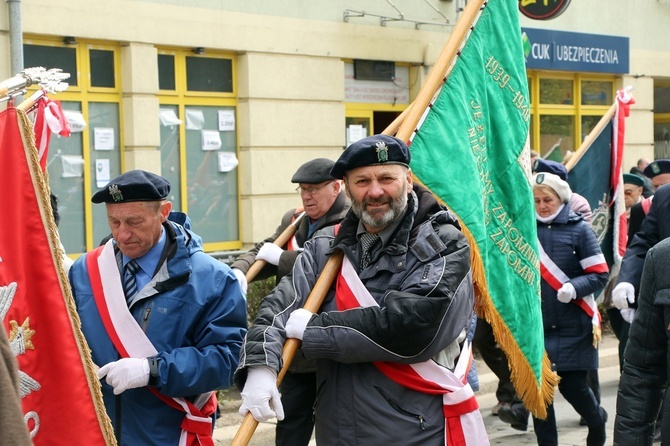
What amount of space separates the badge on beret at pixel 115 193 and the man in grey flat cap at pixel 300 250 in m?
1.50

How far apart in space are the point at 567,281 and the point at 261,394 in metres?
A: 3.77

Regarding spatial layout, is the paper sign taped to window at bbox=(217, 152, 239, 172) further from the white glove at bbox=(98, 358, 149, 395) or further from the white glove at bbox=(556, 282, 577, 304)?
the white glove at bbox=(98, 358, 149, 395)

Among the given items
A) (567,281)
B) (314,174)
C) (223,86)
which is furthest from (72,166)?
(567,281)

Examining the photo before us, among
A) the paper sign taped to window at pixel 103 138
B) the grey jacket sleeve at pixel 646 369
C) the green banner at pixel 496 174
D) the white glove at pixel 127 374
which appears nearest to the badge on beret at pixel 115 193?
the white glove at pixel 127 374

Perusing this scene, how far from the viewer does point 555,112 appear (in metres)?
19.0

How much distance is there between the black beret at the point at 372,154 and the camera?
416cm

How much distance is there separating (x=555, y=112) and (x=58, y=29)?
374 inches

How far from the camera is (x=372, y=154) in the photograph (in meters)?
4.16

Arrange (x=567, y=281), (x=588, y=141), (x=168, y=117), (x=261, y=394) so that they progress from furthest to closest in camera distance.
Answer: (x=168, y=117), (x=588, y=141), (x=567, y=281), (x=261, y=394)

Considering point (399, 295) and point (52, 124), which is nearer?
point (399, 295)

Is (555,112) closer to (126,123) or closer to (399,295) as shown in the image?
(126,123)

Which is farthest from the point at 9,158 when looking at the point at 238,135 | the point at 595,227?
the point at 238,135

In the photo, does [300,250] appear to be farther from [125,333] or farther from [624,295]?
[125,333]

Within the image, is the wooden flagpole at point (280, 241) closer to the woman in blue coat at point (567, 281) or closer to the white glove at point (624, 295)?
the woman in blue coat at point (567, 281)
